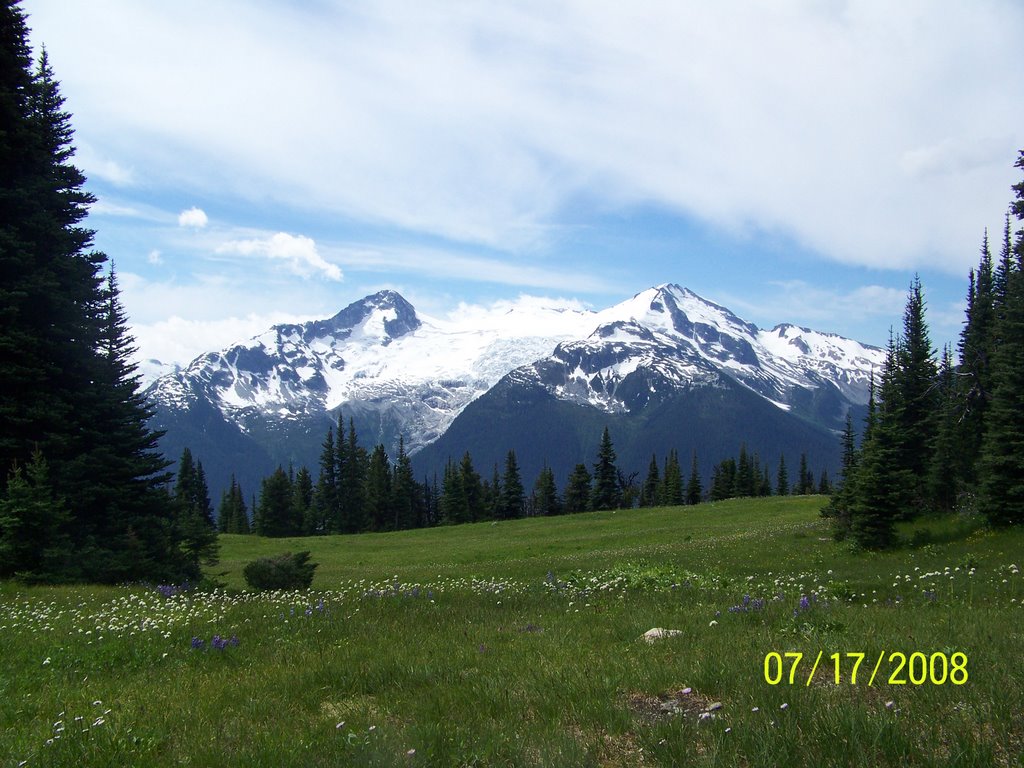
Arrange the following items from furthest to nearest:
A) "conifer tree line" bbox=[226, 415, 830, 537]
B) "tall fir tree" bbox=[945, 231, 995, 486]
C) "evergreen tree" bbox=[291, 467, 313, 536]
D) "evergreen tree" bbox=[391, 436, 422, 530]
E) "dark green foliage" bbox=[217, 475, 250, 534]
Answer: "dark green foliage" bbox=[217, 475, 250, 534]
"evergreen tree" bbox=[391, 436, 422, 530]
"evergreen tree" bbox=[291, 467, 313, 536]
"conifer tree line" bbox=[226, 415, 830, 537]
"tall fir tree" bbox=[945, 231, 995, 486]

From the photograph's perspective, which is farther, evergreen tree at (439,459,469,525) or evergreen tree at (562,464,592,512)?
evergreen tree at (562,464,592,512)

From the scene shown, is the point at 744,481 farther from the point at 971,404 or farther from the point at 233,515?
the point at 233,515

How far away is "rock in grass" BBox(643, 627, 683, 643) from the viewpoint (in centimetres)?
844

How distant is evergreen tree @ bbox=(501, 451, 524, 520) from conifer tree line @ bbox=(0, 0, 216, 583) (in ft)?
285

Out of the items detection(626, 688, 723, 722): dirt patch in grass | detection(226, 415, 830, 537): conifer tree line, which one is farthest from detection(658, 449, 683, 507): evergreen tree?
detection(626, 688, 723, 722): dirt patch in grass

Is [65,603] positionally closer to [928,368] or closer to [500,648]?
[500,648]

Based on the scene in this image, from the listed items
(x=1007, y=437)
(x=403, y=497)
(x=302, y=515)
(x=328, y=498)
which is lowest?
(x=302, y=515)

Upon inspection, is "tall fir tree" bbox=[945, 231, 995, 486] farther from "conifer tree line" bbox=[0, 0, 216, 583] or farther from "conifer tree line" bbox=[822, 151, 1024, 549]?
"conifer tree line" bbox=[0, 0, 216, 583]

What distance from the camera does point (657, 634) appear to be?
28.2ft

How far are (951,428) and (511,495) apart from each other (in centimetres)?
8082

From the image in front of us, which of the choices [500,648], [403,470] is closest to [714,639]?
[500,648]

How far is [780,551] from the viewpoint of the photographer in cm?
3131

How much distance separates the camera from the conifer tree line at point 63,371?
21.3 m

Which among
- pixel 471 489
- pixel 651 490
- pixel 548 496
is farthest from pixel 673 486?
pixel 471 489
